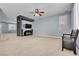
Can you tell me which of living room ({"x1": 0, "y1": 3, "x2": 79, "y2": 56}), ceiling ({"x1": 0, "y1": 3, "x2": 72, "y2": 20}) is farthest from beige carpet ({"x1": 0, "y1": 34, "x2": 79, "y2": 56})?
ceiling ({"x1": 0, "y1": 3, "x2": 72, "y2": 20})

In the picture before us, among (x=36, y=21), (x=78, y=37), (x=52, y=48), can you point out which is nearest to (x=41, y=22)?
(x=36, y=21)

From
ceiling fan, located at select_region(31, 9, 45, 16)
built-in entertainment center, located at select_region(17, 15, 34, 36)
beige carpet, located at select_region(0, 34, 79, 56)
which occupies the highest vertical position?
ceiling fan, located at select_region(31, 9, 45, 16)

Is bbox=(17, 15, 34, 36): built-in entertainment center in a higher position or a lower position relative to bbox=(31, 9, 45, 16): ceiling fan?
lower

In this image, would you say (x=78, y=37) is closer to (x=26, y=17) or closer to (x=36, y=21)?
(x=36, y=21)

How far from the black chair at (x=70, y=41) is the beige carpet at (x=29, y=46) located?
9cm

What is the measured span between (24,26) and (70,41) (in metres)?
0.99

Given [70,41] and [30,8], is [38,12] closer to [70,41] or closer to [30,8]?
[30,8]

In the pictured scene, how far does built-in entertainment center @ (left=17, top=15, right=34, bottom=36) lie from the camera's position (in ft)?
7.63

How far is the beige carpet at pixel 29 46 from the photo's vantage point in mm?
2256

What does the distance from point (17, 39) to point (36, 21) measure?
53cm

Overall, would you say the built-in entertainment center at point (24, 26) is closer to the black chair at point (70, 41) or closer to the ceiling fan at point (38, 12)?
the ceiling fan at point (38, 12)

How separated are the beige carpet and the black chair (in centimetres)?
9

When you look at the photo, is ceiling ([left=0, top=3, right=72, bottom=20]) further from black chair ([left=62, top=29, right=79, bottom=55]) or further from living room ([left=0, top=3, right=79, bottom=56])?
black chair ([left=62, top=29, right=79, bottom=55])

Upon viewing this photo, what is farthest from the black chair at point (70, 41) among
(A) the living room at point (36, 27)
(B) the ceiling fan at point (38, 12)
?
(B) the ceiling fan at point (38, 12)
